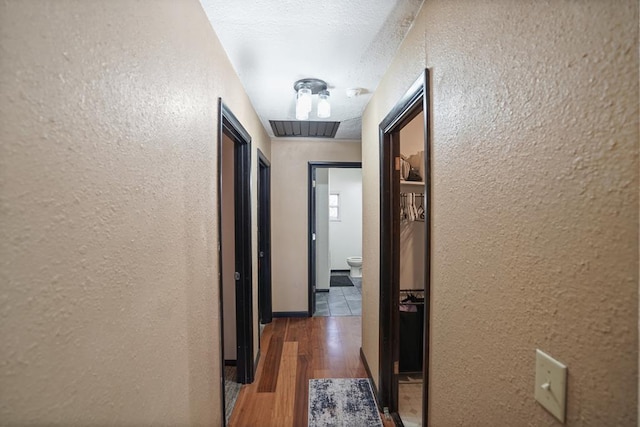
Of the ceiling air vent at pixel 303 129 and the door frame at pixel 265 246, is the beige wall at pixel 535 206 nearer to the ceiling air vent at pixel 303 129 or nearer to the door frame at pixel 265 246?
the ceiling air vent at pixel 303 129

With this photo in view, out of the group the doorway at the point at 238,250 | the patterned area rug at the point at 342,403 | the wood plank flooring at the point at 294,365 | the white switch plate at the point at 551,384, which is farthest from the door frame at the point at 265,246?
the white switch plate at the point at 551,384

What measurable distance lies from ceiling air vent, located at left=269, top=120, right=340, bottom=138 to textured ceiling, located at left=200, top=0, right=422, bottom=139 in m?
0.74

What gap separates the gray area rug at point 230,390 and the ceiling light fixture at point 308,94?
207cm

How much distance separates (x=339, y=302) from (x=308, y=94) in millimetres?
3236

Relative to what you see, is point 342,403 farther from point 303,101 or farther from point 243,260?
point 303,101

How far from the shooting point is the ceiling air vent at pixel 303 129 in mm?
2865

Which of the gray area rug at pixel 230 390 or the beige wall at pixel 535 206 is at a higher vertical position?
the beige wall at pixel 535 206

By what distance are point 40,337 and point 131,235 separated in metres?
0.29

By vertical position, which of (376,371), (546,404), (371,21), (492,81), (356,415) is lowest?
(356,415)

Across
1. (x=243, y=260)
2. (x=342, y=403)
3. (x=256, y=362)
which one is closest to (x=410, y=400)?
(x=342, y=403)

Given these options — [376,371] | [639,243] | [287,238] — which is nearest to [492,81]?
[639,243]

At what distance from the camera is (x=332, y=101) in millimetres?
2285

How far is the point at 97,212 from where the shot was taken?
1.99 ft

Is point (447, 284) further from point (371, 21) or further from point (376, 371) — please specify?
point (376, 371)
